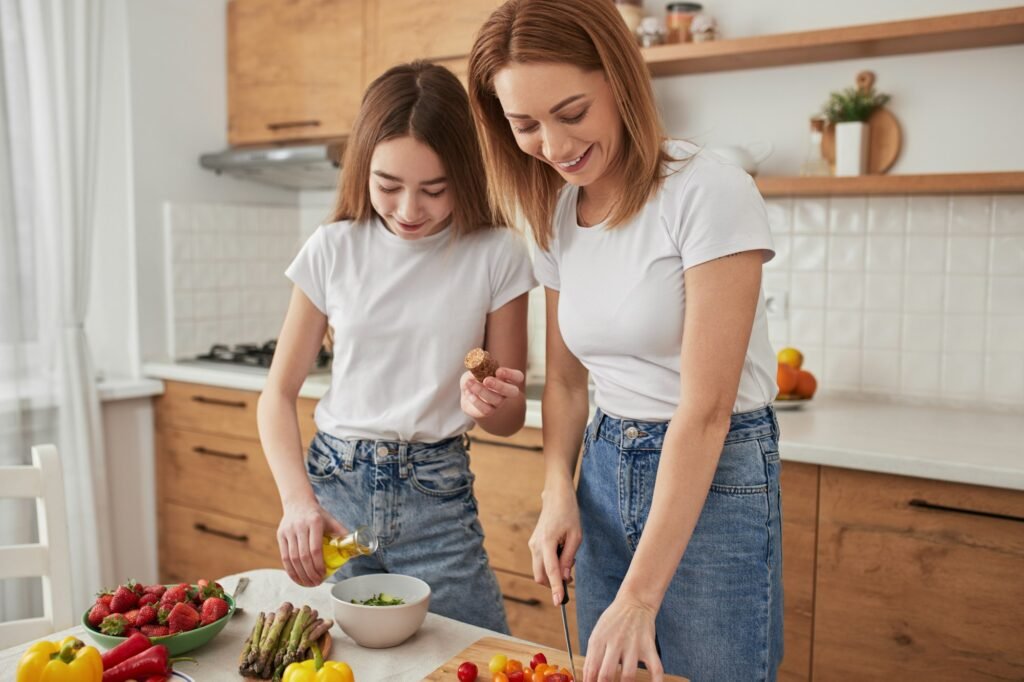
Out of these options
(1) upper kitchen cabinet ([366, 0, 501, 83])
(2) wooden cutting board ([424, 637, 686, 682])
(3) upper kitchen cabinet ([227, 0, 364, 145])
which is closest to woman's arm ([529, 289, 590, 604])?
(2) wooden cutting board ([424, 637, 686, 682])

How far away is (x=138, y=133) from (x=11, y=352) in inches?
33.2

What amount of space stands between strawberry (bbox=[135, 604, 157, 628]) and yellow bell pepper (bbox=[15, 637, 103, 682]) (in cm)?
10

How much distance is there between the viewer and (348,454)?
1.42m

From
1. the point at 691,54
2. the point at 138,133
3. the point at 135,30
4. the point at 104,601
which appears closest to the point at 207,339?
the point at 138,133

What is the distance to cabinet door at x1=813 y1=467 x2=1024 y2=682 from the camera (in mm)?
1808

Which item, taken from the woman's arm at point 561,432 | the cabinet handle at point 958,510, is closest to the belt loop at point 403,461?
the woman's arm at point 561,432

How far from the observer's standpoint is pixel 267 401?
1451mm

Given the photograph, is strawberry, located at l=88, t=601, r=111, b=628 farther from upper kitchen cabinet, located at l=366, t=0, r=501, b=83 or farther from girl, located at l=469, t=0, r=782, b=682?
upper kitchen cabinet, located at l=366, t=0, r=501, b=83

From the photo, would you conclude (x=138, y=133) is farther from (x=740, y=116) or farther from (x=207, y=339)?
(x=740, y=116)

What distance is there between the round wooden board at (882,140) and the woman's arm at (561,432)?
1400 mm

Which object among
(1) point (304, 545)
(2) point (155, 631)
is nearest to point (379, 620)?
(1) point (304, 545)

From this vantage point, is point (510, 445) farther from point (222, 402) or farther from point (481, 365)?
point (481, 365)

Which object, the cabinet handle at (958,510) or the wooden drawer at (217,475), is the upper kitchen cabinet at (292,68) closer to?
the wooden drawer at (217,475)

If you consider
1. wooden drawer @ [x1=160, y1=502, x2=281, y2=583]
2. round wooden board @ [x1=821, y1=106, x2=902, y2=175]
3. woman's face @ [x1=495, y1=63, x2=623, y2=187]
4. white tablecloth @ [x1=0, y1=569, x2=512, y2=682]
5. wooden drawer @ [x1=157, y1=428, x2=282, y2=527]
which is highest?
round wooden board @ [x1=821, y1=106, x2=902, y2=175]
